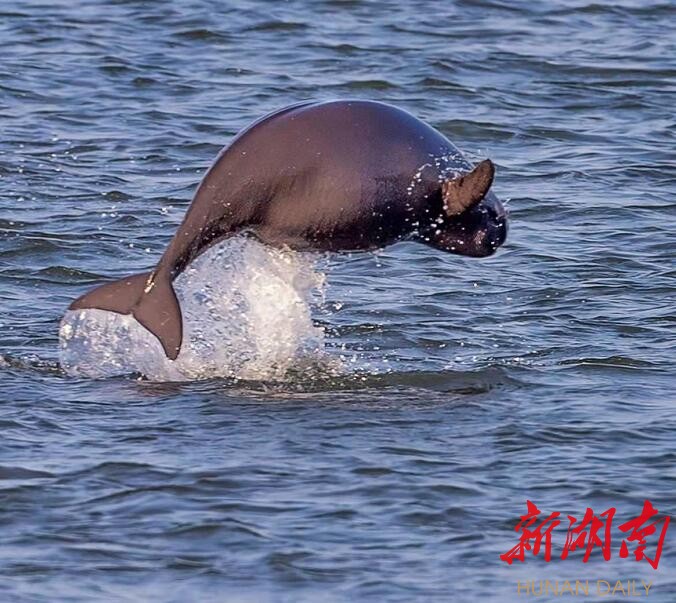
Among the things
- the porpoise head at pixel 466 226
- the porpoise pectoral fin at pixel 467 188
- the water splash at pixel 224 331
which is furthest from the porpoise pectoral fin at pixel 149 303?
the porpoise pectoral fin at pixel 467 188

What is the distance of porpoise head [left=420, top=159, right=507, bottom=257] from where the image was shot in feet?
28.8

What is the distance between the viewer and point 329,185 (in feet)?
28.7

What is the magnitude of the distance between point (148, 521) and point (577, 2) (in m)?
14.2

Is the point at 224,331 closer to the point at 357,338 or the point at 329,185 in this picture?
the point at 357,338

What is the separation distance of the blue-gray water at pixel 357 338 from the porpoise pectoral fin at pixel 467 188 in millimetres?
1041

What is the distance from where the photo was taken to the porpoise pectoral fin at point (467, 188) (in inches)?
331

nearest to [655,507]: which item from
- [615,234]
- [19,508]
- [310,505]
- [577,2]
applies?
[310,505]

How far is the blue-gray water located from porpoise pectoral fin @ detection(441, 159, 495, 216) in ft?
3.42

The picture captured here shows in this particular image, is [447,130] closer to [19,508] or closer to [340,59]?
[340,59]

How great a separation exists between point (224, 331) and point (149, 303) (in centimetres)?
94

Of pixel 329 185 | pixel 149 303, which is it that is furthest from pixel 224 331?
pixel 329 185

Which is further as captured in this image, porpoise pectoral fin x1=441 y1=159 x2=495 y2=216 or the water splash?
the water splash

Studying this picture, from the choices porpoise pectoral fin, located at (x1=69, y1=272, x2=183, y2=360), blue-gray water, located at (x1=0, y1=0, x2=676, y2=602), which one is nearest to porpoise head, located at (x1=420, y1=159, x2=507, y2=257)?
blue-gray water, located at (x1=0, y1=0, x2=676, y2=602)

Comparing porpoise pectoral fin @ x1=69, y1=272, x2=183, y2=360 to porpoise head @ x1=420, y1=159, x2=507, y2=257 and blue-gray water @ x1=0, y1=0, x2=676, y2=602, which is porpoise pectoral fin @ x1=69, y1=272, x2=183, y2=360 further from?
porpoise head @ x1=420, y1=159, x2=507, y2=257
